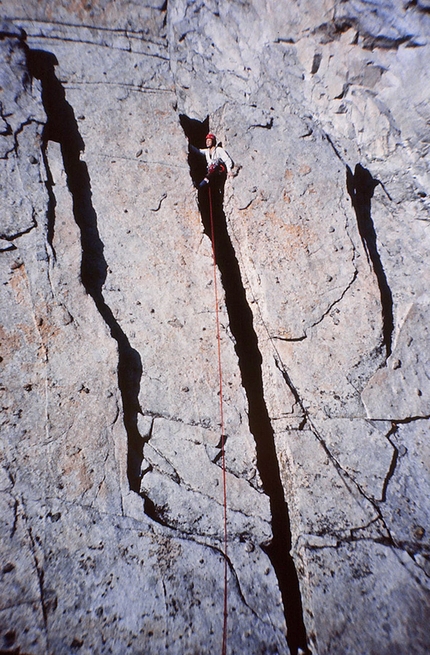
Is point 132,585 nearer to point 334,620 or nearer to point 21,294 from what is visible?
point 334,620

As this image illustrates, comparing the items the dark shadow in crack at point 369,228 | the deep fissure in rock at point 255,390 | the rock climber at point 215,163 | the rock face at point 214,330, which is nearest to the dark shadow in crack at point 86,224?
the rock face at point 214,330

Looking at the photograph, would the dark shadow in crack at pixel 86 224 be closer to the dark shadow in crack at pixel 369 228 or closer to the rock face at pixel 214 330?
the rock face at pixel 214 330

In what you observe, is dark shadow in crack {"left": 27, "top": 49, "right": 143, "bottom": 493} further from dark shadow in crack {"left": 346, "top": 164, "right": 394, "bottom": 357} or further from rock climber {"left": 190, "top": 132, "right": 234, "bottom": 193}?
dark shadow in crack {"left": 346, "top": 164, "right": 394, "bottom": 357}

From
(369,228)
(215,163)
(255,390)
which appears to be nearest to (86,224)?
(215,163)

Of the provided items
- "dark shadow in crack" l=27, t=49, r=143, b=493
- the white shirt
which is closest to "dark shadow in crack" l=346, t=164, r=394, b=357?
the white shirt

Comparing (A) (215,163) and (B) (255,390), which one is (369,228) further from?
(B) (255,390)

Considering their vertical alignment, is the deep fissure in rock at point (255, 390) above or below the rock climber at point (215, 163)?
below

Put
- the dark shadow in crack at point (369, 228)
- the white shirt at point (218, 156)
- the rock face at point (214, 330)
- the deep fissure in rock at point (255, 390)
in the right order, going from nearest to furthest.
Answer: the rock face at point (214, 330)
the deep fissure in rock at point (255, 390)
the dark shadow in crack at point (369, 228)
the white shirt at point (218, 156)
